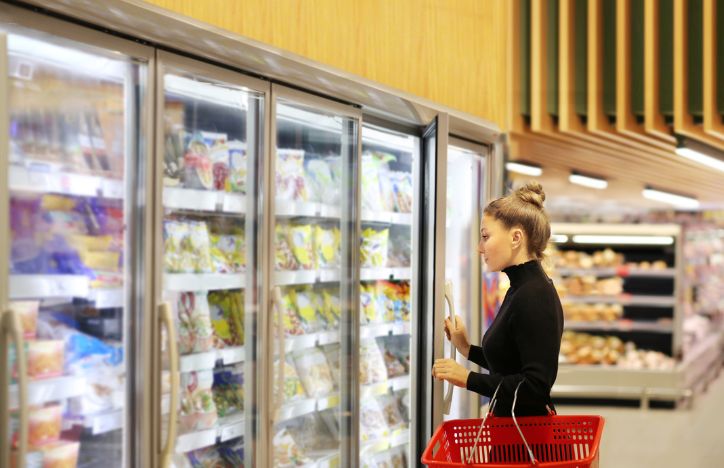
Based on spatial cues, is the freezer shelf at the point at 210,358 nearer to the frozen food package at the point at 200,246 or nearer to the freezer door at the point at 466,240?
the frozen food package at the point at 200,246

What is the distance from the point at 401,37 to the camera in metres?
3.89

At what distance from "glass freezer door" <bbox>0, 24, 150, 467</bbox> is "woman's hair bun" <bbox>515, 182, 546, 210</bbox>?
1295 mm

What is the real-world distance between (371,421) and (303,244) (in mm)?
1017

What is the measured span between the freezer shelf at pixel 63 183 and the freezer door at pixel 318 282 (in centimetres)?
86

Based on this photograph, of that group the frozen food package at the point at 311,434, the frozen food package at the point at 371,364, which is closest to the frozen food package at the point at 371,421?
the frozen food package at the point at 371,364

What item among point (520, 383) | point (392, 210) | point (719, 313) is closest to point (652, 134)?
point (392, 210)

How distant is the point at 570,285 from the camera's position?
11.3 m

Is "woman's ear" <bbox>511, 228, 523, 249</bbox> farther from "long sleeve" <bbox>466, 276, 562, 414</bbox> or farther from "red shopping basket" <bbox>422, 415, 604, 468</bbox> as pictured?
"red shopping basket" <bbox>422, 415, 604, 468</bbox>

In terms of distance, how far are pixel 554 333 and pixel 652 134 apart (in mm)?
3716

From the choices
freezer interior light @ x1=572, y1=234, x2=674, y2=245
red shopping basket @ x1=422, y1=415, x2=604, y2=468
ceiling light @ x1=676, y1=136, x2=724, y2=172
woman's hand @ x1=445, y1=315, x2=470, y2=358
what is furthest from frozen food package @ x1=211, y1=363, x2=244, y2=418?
freezer interior light @ x1=572, y1=234, x2=674, y2=245

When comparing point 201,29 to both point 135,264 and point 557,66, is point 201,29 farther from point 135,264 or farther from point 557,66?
point 557,66

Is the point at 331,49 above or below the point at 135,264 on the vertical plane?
above

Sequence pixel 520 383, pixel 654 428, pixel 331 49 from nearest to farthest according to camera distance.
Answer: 1. pixel 520 383
2. pixel 331 49
3. pixel 654 428

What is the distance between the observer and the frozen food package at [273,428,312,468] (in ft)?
10.6
